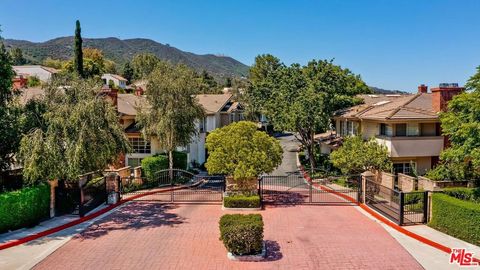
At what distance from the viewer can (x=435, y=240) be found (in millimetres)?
14648

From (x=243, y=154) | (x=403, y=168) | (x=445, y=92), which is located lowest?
(x=403, y=168)

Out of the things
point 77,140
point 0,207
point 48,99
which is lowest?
point 0,207

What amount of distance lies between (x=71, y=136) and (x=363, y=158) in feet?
56.1

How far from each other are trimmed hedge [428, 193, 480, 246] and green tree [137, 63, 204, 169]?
54.2ft

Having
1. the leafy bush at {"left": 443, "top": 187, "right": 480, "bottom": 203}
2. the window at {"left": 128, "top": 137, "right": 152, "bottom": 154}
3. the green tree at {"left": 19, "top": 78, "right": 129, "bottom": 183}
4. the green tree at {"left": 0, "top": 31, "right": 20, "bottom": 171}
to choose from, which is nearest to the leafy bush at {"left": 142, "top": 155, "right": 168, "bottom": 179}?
the window at {"left": 128, "top": 137, "right": 152, "bottom": 154}

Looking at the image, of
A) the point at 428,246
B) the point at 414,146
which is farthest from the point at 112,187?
the point at 414,146

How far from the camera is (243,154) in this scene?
20.1 m

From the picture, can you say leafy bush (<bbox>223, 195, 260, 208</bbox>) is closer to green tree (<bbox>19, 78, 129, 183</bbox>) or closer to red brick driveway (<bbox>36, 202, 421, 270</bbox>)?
red brick driveway (<bbox>36, 202, 421, 270</bbox>)

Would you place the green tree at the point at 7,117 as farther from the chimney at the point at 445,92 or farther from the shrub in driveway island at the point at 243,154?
the chimney at the point at 445,92

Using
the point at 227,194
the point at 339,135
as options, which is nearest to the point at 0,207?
the point at 227,194

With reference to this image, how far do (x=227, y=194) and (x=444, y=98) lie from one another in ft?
50.6

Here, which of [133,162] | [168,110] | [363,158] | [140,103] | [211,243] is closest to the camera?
[211,243]

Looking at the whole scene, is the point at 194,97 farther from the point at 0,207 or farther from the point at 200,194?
the point at 0,207

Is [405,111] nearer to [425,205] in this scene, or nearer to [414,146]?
[414,146]
